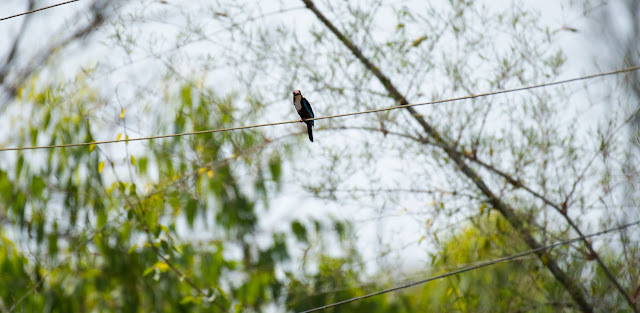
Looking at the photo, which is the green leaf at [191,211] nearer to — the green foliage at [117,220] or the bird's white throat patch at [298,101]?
the green foliage at [117,220]

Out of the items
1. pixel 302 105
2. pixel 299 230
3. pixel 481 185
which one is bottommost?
pixel 481 185

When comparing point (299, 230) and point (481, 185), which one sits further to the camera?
point (299, 230)

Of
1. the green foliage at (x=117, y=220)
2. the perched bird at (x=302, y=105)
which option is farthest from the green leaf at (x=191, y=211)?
the perched bird at (x=302, y=105)

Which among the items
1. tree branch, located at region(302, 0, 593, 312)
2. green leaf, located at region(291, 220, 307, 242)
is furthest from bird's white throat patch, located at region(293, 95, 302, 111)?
green leaf, located at region(291, 220, 307, 242)

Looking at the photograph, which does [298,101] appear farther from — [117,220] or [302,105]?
[117,220]

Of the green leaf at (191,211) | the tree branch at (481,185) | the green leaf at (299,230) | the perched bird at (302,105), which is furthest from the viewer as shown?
the green leaf at (299,230)

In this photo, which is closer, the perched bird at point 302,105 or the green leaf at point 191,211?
the perched bird at point 302,105

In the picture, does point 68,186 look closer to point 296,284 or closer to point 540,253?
point 296,284

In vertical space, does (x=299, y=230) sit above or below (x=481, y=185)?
above

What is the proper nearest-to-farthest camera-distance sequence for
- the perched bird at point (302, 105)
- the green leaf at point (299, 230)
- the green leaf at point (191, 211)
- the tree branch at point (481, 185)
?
Answer: 1. the perched bird at point (302, 105)
2. the tree branch at point (481, 185)
3. the green leaf at point (191, 211)
4. the green leaf at point (299, 230)

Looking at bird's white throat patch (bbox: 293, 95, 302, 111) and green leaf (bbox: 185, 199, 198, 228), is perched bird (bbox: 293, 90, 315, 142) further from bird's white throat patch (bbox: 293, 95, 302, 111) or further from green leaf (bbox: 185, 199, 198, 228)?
green leaf (bbox: 185, 199, 198, 228)

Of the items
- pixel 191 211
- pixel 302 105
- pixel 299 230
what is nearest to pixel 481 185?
pixel 302 105

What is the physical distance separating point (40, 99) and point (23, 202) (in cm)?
98

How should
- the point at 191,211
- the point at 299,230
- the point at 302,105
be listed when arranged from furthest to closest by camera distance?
the point at 299,230
the point at 191,211
the point at 302,105
